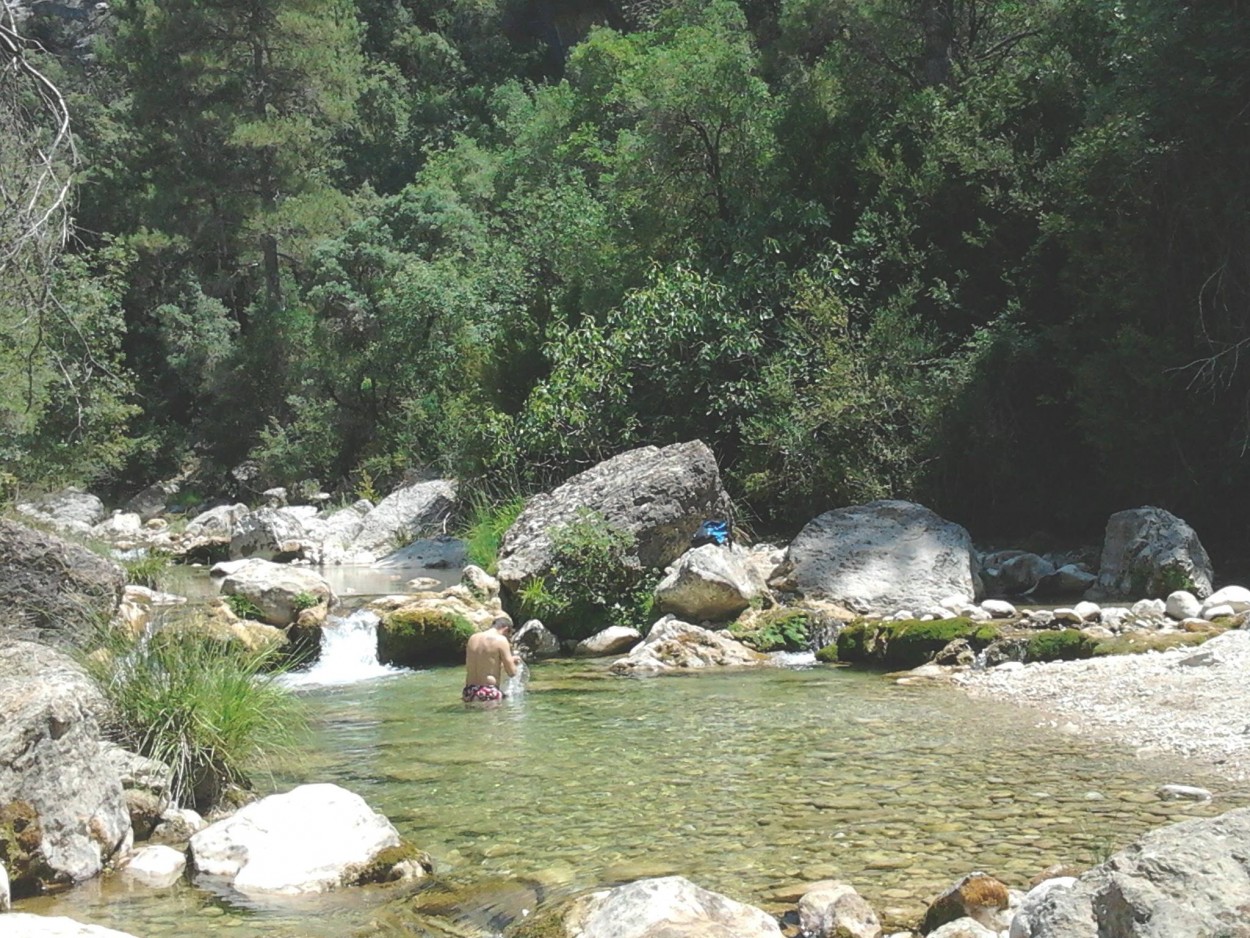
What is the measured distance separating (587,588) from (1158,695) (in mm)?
6685

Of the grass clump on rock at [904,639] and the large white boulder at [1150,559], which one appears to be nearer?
the grass clump on rock at [904,639]

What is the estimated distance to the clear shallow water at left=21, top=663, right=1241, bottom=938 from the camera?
5445mm

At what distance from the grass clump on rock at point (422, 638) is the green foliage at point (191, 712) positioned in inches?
213

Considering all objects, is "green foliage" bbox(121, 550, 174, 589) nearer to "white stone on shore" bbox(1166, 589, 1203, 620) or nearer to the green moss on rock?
the green moss on rock

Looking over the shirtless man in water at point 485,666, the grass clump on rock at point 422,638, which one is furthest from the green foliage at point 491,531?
the shirtless man in water at point 485,666

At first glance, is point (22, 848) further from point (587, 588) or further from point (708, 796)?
point (587, 588)

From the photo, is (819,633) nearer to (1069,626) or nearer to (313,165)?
(1069,626)

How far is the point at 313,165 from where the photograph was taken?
123ft

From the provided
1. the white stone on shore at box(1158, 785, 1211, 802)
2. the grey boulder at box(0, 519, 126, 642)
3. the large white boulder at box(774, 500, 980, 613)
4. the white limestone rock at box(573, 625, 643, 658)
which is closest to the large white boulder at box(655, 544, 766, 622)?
the white limestone rock at box(573, 625, 643, 658)

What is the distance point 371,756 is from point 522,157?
2507 cm

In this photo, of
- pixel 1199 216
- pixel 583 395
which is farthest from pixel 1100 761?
pixel 583 395

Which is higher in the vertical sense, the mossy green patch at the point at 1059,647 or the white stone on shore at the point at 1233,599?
the white stone on shore at the point at 1233,599

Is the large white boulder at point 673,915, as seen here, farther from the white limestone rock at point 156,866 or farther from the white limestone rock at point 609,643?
the white limestone rock at point 609,643

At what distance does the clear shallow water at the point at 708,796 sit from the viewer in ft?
17.9
